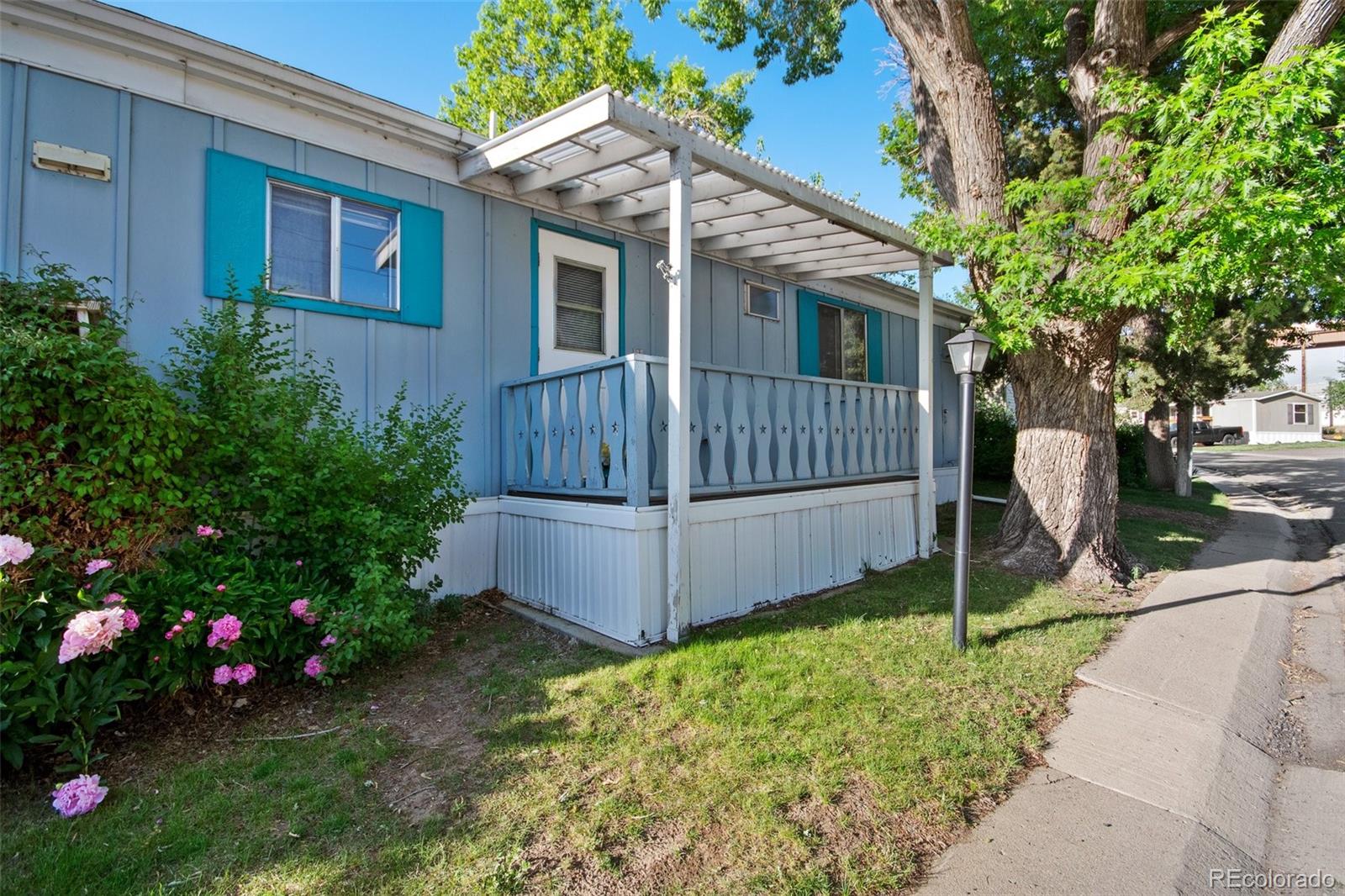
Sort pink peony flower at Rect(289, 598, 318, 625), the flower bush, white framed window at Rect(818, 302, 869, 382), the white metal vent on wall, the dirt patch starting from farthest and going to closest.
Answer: the dirt patch < white framed window at Rect(818, 302, 869, 382) < the white metal vent on wall < pink peony flower at Rect(289, 598, 318, 625) < the flower bush

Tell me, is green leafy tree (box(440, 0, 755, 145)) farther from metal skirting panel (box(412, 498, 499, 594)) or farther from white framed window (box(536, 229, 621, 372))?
metal skirting panel (box(412, 498, 499, 594))

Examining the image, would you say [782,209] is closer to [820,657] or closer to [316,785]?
[820,657]

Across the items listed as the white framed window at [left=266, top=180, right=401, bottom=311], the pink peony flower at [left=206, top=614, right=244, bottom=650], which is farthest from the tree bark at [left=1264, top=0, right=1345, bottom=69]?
the pink peony flower at [left=206, top=614, right=244, bottom=650]

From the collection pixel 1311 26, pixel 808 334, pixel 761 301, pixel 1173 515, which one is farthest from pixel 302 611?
pixel 1173 515

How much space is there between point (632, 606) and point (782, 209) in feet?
12.6

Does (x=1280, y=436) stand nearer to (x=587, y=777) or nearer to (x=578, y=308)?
(x=578, y=308)

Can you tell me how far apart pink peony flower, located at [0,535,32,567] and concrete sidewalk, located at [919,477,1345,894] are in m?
3.69

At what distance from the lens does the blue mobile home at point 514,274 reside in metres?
4.00

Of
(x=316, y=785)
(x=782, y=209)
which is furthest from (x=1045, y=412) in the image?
(x=316, y=785)

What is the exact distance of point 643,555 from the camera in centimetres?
441

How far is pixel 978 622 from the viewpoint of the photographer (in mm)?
4984

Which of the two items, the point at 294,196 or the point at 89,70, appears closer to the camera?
the point at 89,70

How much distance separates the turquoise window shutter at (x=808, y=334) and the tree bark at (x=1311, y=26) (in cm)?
486

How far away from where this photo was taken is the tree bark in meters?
5.39
